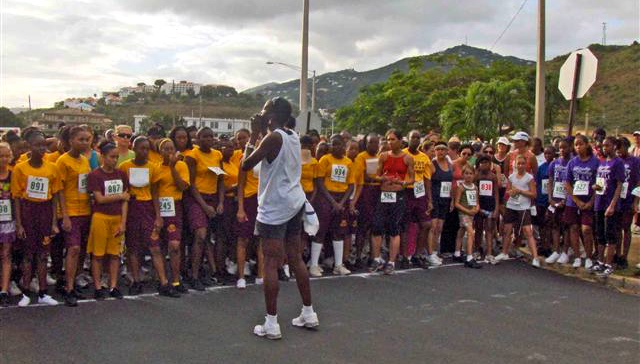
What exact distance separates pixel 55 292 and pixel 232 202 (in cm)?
247

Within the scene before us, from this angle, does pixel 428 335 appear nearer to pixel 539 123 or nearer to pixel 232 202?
pixel 232 202

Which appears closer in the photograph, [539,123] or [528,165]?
[528,165]

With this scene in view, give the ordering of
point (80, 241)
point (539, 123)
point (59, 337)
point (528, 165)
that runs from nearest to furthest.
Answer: point (59, 337)
point (80, 241)
point (528, 165)
point (539, 123)

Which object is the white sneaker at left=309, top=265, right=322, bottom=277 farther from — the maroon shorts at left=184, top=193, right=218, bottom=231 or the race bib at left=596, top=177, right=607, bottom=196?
the race bib at left=596, top=177, right=607, bottom=196

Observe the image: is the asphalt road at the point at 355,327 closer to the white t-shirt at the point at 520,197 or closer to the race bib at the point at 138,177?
the race bib at the point at 138,177

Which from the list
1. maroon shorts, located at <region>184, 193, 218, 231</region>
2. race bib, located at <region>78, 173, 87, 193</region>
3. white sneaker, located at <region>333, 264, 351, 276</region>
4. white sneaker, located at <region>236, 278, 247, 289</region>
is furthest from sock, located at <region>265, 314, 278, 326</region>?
white sneaker, located at <region>333, 264, 351, 276</region>

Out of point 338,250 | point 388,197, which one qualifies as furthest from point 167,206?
point 388,197

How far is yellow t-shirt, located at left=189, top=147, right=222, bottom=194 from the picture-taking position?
25.7 feet

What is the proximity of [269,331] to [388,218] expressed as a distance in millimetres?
3790

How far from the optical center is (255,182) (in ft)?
26.2

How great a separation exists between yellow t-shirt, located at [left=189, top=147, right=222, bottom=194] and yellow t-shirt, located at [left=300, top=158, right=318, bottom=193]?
1.25 meters

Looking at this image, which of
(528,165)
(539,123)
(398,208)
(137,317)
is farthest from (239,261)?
(539,123)

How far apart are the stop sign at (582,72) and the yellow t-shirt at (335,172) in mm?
4626

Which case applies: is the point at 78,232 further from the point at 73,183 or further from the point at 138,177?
the point at 138,177
